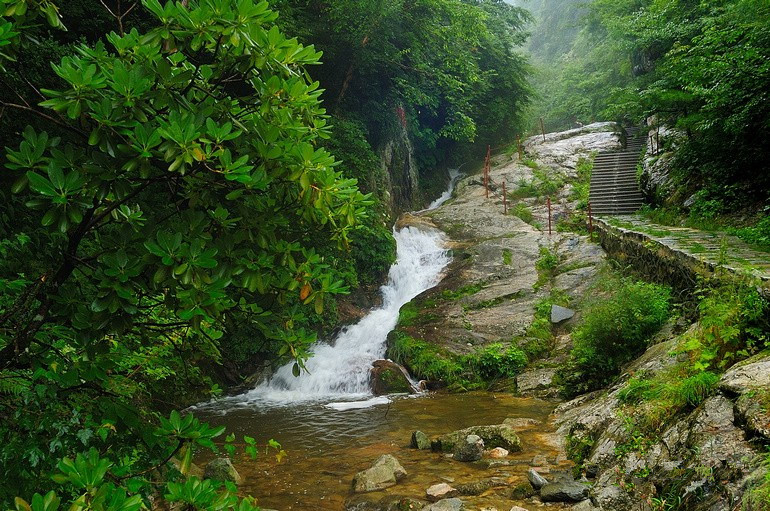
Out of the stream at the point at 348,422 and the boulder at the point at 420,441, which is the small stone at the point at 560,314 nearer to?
the stream at the point at 348,422

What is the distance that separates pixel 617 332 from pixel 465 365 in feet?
13.0

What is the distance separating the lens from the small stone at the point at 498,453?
5.94 meters

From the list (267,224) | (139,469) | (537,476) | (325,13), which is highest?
(325,13)

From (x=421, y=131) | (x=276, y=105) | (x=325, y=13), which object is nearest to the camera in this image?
(x=276, y=105)

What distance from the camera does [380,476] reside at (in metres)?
5.63

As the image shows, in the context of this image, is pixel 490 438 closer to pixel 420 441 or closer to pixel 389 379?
pixel 420 441

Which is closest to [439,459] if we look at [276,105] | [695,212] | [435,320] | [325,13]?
[276,105]

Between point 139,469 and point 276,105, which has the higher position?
point 276,105

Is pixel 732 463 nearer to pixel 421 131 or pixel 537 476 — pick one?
pixel 537 476

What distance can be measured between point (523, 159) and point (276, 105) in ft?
78.9

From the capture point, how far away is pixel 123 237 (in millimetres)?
1749

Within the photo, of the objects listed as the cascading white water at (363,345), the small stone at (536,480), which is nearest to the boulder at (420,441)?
the small stone at (536,480)

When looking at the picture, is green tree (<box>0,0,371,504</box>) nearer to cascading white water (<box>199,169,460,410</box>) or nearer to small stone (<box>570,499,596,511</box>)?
small stone (<box>570,499,596,511</box>)

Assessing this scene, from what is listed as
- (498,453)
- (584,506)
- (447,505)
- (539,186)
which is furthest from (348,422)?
(539,186)
